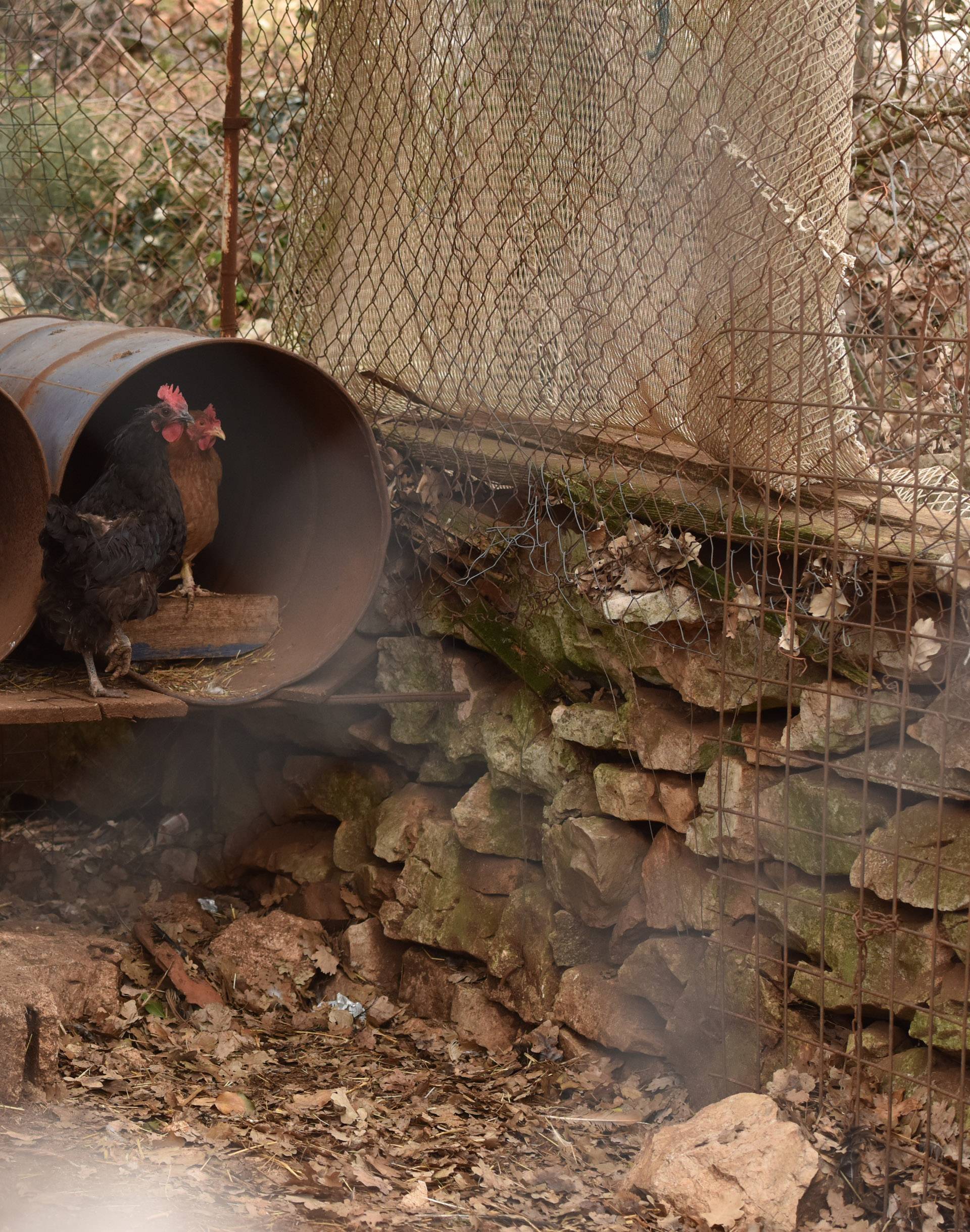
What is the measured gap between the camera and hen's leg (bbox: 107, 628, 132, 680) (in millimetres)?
3959

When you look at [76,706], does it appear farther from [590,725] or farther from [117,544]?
[590,725]

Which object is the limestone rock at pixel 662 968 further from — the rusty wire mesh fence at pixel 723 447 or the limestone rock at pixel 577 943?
the limestone rock at pixel 577 943

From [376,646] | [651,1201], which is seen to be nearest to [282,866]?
[376,646]

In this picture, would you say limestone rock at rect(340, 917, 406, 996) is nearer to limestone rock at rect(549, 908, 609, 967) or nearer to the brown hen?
limestone rock at rect(549, 908, 609, 967)

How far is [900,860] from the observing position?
3.02m

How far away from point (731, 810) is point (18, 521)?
94.4 inches

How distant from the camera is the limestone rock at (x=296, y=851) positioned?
16.0 feet

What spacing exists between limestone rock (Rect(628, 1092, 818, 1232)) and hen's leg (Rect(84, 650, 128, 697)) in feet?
6.66

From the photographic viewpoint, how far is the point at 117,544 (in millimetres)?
3875

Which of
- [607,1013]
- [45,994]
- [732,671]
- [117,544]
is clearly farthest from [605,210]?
[45,994]

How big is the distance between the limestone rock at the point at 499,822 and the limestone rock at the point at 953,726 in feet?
4.98

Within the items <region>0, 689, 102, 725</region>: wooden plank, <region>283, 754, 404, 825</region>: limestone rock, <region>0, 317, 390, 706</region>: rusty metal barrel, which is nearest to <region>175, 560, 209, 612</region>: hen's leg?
<region>0, 317, 390, 706</region>: rusty metal barrel

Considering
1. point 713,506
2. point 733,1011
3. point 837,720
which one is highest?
point 713,506

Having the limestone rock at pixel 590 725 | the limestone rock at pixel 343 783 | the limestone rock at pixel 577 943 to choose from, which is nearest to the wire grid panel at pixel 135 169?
the limestone rock at pixel 343 783
